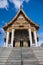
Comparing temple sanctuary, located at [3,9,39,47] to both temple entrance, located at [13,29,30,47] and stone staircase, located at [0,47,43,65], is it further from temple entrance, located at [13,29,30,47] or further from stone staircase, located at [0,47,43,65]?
stone staircase, located at [0,47,43,65]

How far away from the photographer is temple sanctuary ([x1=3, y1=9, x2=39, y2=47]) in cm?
3173

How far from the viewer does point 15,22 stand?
3231 cm

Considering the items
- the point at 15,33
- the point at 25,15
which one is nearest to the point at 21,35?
the point at 15,33

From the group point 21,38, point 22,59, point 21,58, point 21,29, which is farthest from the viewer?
point 21,38

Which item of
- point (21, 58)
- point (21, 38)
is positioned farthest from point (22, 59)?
point (21, 38)

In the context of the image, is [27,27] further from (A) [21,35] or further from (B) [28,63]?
(B) [28,63]

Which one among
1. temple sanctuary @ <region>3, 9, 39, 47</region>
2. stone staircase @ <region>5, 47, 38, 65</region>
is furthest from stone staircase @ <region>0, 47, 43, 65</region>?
temple sanctuary @ <region>3, 9, 39, 47</region>

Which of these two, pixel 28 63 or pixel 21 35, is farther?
pixel 21 35

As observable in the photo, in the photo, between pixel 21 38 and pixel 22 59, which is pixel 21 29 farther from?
pixel 22 59

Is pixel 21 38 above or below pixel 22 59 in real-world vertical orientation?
above

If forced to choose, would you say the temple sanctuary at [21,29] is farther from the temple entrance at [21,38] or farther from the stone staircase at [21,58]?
the stone staircase at [21,58]

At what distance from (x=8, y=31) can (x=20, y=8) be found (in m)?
5.40

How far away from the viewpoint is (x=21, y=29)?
105 feet

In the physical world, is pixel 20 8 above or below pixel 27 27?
above
